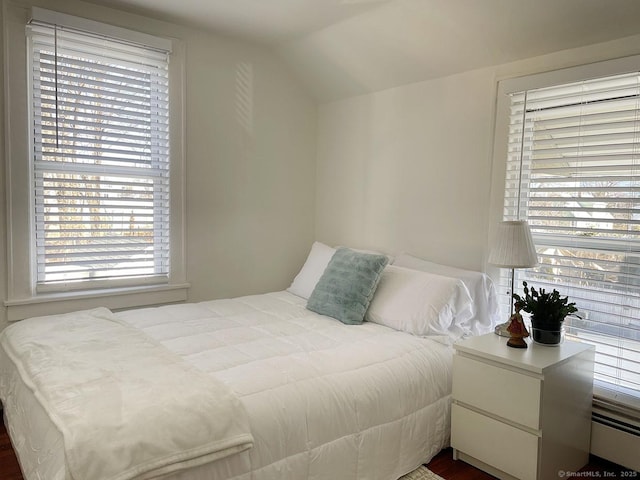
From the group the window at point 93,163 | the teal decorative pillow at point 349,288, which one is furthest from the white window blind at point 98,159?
the teal decorative pillow at point 349,288

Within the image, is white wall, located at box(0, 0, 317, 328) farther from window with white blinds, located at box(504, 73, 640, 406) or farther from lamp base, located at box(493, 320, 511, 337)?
lamp base, located at box(493, 320, 511, 337)

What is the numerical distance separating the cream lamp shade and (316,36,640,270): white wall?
1.59 feet

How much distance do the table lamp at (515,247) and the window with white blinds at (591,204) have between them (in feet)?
1.10

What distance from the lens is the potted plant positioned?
2.15 metres

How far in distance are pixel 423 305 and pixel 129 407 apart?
159 centimetres

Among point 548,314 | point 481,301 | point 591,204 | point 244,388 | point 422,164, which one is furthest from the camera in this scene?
point 422,164

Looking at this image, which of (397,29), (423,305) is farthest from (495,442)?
(397,29)

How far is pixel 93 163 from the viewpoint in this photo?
2.86 m

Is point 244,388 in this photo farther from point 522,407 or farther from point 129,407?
point 522,407

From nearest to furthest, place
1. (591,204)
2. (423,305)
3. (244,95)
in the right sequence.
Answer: (591,204), (423,305), (244,95)

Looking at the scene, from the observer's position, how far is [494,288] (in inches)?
106

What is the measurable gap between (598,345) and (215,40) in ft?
10.1

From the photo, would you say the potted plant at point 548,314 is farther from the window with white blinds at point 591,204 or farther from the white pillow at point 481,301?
the white pillow at point 481,301

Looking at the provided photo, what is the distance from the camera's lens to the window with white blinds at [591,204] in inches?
85.9
